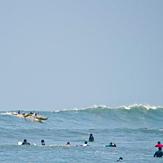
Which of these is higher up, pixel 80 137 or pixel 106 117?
pixel 106 117

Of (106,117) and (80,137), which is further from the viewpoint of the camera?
(106,117)

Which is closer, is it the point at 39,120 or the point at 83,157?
the point at 83,157

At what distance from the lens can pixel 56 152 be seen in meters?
51.0

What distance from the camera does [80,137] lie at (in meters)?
70.8

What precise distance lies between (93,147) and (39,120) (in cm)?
3111

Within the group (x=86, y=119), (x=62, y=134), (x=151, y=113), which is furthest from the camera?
(x=151, y=113)

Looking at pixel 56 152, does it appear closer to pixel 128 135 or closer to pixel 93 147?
pixel 93 147

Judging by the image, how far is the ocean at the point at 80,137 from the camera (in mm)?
47938

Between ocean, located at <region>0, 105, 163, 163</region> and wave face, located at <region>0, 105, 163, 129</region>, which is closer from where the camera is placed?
ocean, located at <region>0, 105, 163, 163</region>

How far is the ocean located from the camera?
47.9 meters

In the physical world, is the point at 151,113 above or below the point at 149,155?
above

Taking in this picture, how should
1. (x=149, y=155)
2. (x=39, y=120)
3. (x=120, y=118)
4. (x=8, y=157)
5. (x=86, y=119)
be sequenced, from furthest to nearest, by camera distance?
1. (x=120, y=118)
2. (x=86, y=119)
3. (x=39, y=120)
4. (x=149, y=155)
5. (x=8, y=157)

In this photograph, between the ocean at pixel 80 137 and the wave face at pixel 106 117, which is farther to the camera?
the wave face at pixel 106 117

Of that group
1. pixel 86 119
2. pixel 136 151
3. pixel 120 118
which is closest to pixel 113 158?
pixel 136 151
